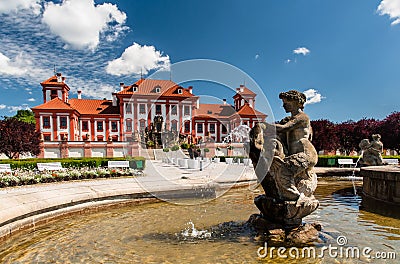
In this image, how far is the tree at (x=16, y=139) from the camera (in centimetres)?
2191

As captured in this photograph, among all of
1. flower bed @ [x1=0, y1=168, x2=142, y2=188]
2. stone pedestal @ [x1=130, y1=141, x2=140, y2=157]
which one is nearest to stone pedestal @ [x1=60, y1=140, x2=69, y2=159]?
stone pedestal @ [x1=130, y1=141, x2=140, y2=157]

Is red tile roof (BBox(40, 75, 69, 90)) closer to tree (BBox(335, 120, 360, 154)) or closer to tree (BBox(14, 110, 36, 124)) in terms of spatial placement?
tree (BBox(14, 110, 36, 124))

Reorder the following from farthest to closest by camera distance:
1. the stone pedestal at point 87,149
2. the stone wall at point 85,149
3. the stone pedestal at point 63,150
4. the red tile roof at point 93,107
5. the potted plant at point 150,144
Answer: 1. the red tile roof at point 93,107
2. the potted plant at point 150,144
3. the stone pedestal at point 87,149
4. the stone pedestal at point 63,150
5. the stone wall at point 85,149

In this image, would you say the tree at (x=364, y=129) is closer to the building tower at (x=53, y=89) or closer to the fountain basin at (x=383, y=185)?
the fountain basin at (x=383, y=185)

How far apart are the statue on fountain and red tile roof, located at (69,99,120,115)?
147 ft

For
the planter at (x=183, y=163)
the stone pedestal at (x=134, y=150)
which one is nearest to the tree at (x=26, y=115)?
the stone pedestal at (x=134, y=150)

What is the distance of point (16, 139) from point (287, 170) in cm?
2467

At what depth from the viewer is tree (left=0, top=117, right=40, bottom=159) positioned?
862 inches

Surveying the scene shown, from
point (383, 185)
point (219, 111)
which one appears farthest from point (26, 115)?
point (383, 185)

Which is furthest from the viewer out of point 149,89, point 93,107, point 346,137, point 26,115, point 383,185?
point 26,115

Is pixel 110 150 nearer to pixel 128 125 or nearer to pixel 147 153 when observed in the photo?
pixel 147 153

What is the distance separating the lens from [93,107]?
47250 mm

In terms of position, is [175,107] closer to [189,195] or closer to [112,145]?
[112,145]

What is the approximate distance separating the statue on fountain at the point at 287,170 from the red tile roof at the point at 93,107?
147 ft
